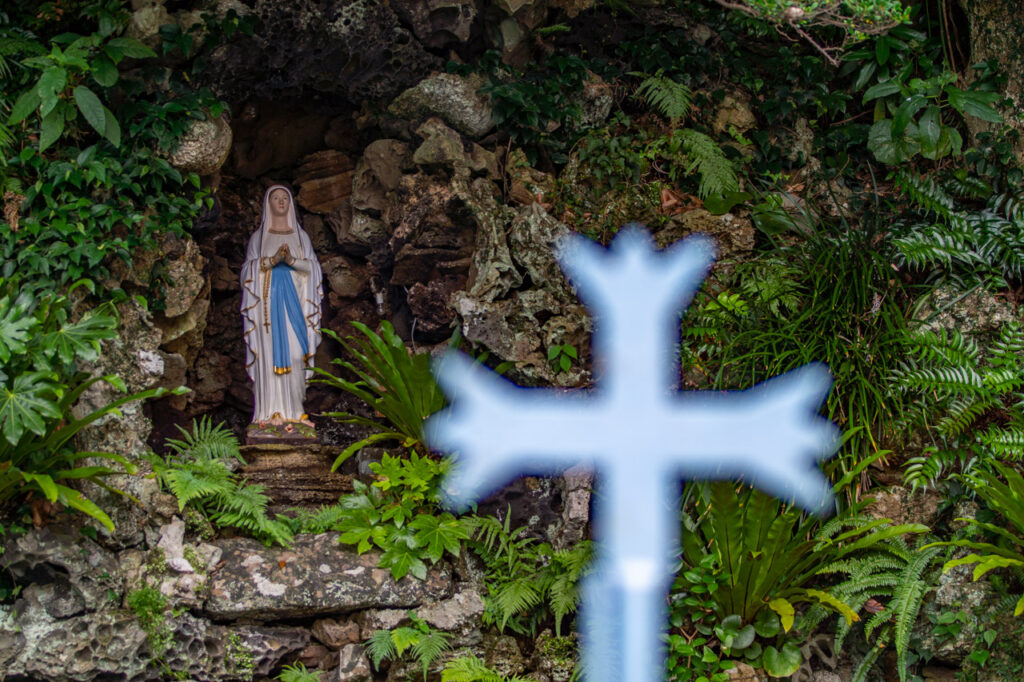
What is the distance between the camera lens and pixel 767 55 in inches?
219

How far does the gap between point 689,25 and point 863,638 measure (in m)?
3.61

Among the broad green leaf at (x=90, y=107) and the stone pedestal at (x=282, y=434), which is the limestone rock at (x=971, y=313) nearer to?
the stone pedestal at (x=282, y=434)

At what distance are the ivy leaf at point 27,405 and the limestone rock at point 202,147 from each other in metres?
1.53

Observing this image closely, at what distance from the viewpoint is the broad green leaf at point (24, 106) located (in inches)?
165

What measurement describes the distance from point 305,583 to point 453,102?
2.68 m

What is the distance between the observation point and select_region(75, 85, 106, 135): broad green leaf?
4.28m

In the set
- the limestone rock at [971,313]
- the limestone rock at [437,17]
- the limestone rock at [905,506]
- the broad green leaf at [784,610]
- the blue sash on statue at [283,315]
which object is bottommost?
the broad green leaf at [784,610]

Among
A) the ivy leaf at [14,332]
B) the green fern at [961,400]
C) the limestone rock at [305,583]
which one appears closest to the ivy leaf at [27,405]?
the ivy leaf at [14,332]

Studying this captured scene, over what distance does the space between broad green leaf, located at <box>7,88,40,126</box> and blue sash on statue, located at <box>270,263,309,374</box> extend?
1469mm

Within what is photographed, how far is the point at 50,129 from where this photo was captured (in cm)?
427

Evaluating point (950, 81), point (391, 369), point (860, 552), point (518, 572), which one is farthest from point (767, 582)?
point (950, 81)

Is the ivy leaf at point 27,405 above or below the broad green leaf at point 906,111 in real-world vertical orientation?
below

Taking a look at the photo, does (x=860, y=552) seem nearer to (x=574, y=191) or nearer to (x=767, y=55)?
(x=574, y=191)

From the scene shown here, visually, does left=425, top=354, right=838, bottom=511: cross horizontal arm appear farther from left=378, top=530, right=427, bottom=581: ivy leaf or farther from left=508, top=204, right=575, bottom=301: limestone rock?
left=508, top=204, right=575, bottom=301: limestone rock
